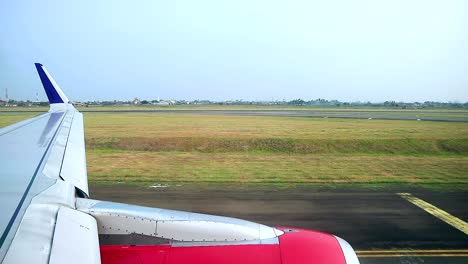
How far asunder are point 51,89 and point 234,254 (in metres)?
10.8

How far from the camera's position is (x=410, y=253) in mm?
8383

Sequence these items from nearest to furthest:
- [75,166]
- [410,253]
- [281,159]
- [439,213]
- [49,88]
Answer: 1. [75,166]
2. [410,253]
3. [439,213]
4. [49,88]
5. [281,159]

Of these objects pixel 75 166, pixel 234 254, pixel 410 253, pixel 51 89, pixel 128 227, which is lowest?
pixel 410 253

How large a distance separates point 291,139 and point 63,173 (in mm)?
22534

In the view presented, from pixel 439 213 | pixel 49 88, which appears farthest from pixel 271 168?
pixel 49 88

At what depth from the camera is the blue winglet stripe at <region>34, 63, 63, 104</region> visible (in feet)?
37.5

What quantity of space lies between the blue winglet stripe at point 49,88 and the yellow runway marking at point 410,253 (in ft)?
35.1

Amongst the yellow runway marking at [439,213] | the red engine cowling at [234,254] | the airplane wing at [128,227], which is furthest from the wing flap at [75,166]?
the yellow runway marking at [439,213]

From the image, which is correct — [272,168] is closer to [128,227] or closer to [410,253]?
[410,253]

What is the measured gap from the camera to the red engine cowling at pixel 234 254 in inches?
148

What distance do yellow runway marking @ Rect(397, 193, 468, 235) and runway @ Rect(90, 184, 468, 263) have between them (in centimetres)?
10

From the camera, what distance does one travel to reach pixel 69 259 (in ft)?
6.75

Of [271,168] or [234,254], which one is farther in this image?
[271,168]

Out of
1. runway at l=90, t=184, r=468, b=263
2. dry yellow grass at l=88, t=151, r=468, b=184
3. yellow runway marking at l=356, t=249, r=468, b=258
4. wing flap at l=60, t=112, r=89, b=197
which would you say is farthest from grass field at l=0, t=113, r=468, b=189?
wing flap at l=60, t=112, r=89, b=197
